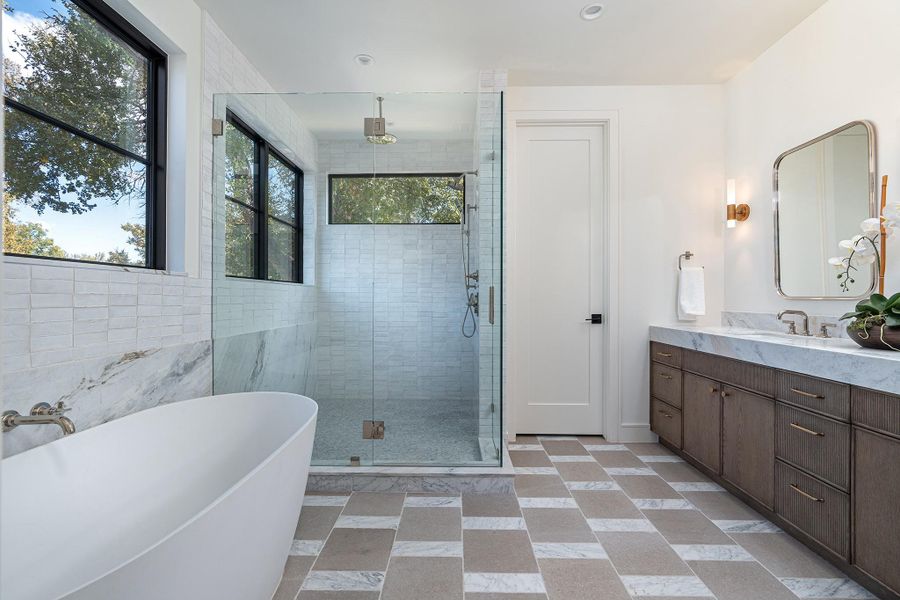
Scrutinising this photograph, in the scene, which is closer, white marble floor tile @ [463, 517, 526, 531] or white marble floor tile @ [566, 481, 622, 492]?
white marble floor tile @ [463, 517, 526, 531]

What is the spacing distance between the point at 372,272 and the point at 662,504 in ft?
6.46

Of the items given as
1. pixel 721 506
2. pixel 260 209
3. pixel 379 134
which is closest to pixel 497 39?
pixel 379 134

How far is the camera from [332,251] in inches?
111

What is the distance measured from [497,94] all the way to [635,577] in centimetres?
250

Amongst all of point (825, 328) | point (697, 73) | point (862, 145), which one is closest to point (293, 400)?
point (825, 328)

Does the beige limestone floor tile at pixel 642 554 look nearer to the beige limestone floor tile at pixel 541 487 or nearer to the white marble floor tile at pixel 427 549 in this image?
the beige limestone floor tile at pixel 541 487

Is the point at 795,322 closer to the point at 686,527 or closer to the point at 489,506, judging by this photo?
the point at 686,527

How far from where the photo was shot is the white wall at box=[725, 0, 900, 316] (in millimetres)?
2285

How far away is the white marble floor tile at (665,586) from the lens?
5.93ft

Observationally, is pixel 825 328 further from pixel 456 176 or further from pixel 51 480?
pixel 51 480

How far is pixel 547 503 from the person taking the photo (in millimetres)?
2521

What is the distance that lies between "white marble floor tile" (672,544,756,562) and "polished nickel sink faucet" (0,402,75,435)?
7.58 feet

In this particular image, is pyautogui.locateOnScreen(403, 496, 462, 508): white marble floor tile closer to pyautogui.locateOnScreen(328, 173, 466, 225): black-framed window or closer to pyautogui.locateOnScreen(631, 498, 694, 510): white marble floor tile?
pyautogui.locateOnScreen(631, 498, 694, 510): white marble floor tile

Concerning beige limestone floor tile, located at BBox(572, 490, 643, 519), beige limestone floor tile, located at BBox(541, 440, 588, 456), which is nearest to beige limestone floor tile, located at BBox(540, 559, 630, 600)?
beige limestone floor tile, located at BBox(572, 490, 643, 519)
